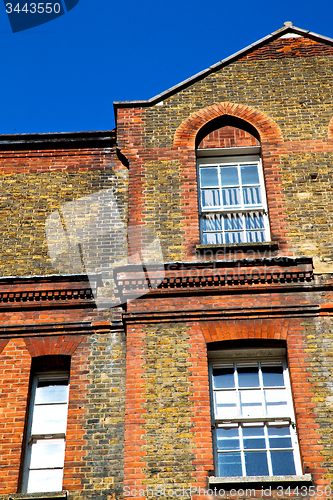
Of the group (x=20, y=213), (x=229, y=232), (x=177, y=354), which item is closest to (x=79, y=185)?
(x=20, y=213)

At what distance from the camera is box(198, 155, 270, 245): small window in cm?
1192

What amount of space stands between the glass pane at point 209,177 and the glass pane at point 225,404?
4233mm

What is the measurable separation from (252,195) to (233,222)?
2.33 ft

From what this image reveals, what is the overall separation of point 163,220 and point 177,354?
2.68 meters

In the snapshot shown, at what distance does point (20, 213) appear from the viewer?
41.3 feet

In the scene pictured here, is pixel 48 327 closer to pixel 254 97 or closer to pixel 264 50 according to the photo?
pixel 254 97

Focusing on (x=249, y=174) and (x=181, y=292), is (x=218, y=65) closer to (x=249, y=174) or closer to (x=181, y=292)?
(x=249, y=174)

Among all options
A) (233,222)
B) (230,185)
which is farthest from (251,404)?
(230,185)

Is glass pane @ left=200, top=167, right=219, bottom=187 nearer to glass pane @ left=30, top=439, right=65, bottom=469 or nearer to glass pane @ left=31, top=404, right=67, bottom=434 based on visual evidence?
glass pane @ left=31, top=404, right=67, bottom=434

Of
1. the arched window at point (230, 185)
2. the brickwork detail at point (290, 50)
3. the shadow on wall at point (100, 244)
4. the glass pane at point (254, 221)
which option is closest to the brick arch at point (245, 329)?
the shadow on wall at point (100, 244)

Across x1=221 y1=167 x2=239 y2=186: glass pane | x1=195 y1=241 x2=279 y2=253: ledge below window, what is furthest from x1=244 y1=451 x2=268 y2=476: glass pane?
x1=221 y1=167 x2=239 y2=186: glass pane

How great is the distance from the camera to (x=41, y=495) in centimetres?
909

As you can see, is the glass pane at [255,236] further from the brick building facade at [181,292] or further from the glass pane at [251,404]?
the glass pane at [251,404]

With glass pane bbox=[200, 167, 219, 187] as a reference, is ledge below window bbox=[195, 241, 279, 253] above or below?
below
